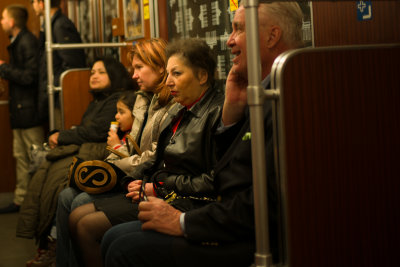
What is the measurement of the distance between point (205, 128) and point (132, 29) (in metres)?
2.13

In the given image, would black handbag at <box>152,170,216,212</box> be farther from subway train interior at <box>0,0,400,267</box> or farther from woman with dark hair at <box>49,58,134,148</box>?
woman with dark hair at <box>49,58,134,148</box>

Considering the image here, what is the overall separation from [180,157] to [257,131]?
0.90m

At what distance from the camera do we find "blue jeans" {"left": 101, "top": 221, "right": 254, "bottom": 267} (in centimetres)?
186

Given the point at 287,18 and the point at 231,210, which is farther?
the point at 287,18

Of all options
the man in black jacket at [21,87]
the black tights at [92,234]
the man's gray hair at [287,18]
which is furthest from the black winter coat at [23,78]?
the man's gray hair at [287,18]

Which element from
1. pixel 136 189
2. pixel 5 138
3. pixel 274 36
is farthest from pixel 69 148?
pixel 5 138

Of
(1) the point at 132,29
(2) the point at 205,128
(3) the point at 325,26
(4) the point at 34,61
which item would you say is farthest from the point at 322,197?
(4) the point at 34,61

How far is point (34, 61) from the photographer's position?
538cm

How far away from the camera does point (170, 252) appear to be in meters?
1.91

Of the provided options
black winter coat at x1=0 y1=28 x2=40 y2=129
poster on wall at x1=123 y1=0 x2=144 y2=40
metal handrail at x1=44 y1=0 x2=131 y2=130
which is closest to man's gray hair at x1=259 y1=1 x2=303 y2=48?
poster on wall at x1=123 y1=0 x2=144 y2=40

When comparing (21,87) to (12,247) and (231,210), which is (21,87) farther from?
(231,210)

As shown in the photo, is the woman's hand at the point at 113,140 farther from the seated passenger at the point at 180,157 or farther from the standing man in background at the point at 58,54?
the standing man in background at the point at 58,54

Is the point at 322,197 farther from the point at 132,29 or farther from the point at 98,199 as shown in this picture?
the point at 132,29

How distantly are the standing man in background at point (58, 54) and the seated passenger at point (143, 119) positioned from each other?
167 cm
